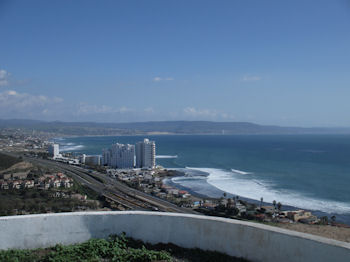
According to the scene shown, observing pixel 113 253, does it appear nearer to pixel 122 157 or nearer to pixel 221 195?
pixel 221 195

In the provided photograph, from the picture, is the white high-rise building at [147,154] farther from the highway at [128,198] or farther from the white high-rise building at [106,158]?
the highway at [128,198]

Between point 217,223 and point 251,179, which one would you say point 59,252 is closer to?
point 217,223

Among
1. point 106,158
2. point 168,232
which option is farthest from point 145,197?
point 106,158

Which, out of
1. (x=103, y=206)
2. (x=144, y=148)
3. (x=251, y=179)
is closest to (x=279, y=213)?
(x=103, y=206)

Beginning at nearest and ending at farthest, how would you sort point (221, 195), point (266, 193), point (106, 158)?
point (221, 195) → point (266, 193) → point (106, 158)

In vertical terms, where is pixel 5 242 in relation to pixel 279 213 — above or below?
above
